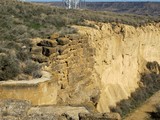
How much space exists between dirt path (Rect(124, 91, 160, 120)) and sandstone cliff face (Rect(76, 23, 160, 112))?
137 cm

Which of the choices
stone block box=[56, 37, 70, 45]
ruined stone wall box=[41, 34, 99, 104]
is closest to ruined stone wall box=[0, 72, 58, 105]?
ruined stone wall box=[41, 34, 99, 104]

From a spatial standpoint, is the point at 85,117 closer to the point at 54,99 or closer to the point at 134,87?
the point at 54,99

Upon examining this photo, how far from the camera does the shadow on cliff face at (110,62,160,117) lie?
22.7 metres

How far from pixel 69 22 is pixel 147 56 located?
491 inches

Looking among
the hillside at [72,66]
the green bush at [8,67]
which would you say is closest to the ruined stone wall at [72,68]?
the hillside at [72,66]

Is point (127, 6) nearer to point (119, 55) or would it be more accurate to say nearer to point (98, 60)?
point (119, 55)

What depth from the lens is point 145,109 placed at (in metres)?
23.8

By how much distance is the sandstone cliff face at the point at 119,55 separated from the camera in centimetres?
2244

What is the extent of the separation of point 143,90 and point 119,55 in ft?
10.5

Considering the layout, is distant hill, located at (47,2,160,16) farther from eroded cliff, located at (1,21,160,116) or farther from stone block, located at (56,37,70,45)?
stone block, located at (56,37,70,45)

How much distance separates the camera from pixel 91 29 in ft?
74.9

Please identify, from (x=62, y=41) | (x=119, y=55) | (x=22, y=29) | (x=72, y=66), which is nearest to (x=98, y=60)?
(x=119, y=55)

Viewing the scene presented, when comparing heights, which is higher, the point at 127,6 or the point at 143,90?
the point at 143,90

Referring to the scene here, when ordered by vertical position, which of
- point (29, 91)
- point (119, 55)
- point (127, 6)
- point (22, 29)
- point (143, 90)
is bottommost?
point (127, 6)
